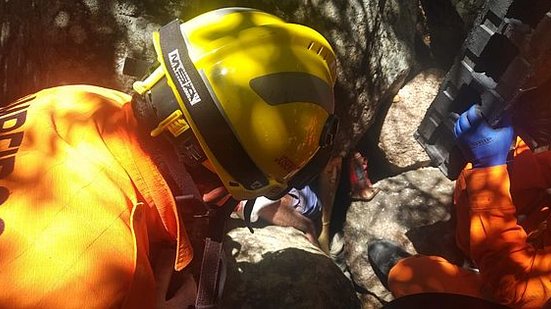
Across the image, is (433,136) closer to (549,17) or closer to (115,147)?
(549,17)

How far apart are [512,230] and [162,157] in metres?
2.55

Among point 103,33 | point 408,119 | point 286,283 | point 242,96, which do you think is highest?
point 242,96

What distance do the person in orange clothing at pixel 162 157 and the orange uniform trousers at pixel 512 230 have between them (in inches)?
70.3

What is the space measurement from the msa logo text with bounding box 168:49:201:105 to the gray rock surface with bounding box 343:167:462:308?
3086 mm

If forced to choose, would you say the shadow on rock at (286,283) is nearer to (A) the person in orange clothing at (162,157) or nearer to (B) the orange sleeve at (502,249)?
(A) the person in orange clothing at (162,157)

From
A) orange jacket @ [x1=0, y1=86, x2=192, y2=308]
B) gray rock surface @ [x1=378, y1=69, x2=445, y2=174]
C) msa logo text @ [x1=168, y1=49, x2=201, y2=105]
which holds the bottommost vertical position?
gray rock surface @ [x1=378, y1=69, x2=445, y2=174]

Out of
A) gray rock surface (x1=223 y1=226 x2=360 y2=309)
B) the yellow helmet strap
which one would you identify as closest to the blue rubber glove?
gray rock surface (x1=223 y1=226 x2=360 y2=309)

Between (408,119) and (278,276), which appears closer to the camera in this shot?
(278,276)

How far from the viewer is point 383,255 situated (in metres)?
4.39

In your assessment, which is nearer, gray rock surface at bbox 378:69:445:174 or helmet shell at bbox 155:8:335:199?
helmet shell at bbox 155:8:335:199

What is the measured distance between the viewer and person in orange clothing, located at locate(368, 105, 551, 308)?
131 inches

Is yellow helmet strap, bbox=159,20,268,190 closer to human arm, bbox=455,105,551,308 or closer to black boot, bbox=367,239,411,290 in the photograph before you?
human arm, bbox=455,105,551,308

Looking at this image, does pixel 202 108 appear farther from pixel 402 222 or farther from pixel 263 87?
pixel 402 222

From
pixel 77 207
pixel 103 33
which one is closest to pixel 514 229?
pixel 77 207
